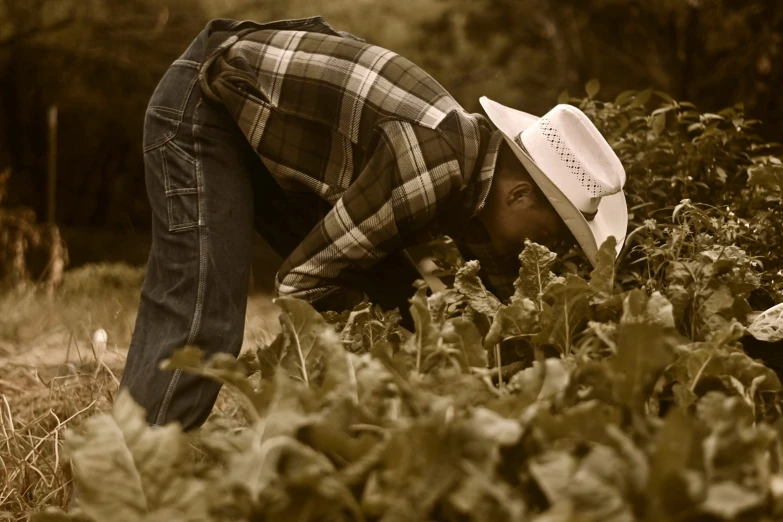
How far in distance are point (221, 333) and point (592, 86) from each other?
4.64 ft

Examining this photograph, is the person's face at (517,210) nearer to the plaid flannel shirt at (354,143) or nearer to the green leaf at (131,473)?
the plaid flannel shirt at (354,143)

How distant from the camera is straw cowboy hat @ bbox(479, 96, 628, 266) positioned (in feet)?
6.45

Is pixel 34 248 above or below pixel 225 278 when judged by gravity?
below

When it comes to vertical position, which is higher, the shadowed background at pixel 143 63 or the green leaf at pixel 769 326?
the green leaf at pixel 769 326

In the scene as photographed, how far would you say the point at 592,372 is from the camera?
3.20 ft

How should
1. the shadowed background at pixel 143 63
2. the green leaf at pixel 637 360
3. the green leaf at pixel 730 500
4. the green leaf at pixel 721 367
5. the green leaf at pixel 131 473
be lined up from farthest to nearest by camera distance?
the shadowed background at pixel 143 63, the green leaf at pixel 721 367, the green leaf at pixel 637 360, the green leaf at pixel 131 473, the green leaf at pixel 730 500

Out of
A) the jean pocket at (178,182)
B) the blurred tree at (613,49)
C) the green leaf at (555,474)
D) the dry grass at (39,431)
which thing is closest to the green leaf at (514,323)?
the green leaf at (555,474)

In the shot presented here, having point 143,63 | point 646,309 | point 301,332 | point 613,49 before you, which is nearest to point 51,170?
point 143,63

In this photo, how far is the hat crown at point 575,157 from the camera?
1.97m

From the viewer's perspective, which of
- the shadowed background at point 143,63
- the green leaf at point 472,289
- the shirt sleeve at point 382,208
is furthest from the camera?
the shadowed background at point 143,63

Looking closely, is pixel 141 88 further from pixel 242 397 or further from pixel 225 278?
pixel 242 397

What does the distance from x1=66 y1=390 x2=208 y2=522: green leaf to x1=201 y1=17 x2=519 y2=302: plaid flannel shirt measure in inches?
43.5

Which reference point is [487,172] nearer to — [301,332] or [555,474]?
[301,332]

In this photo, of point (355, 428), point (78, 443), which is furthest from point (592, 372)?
point (78, 443)
